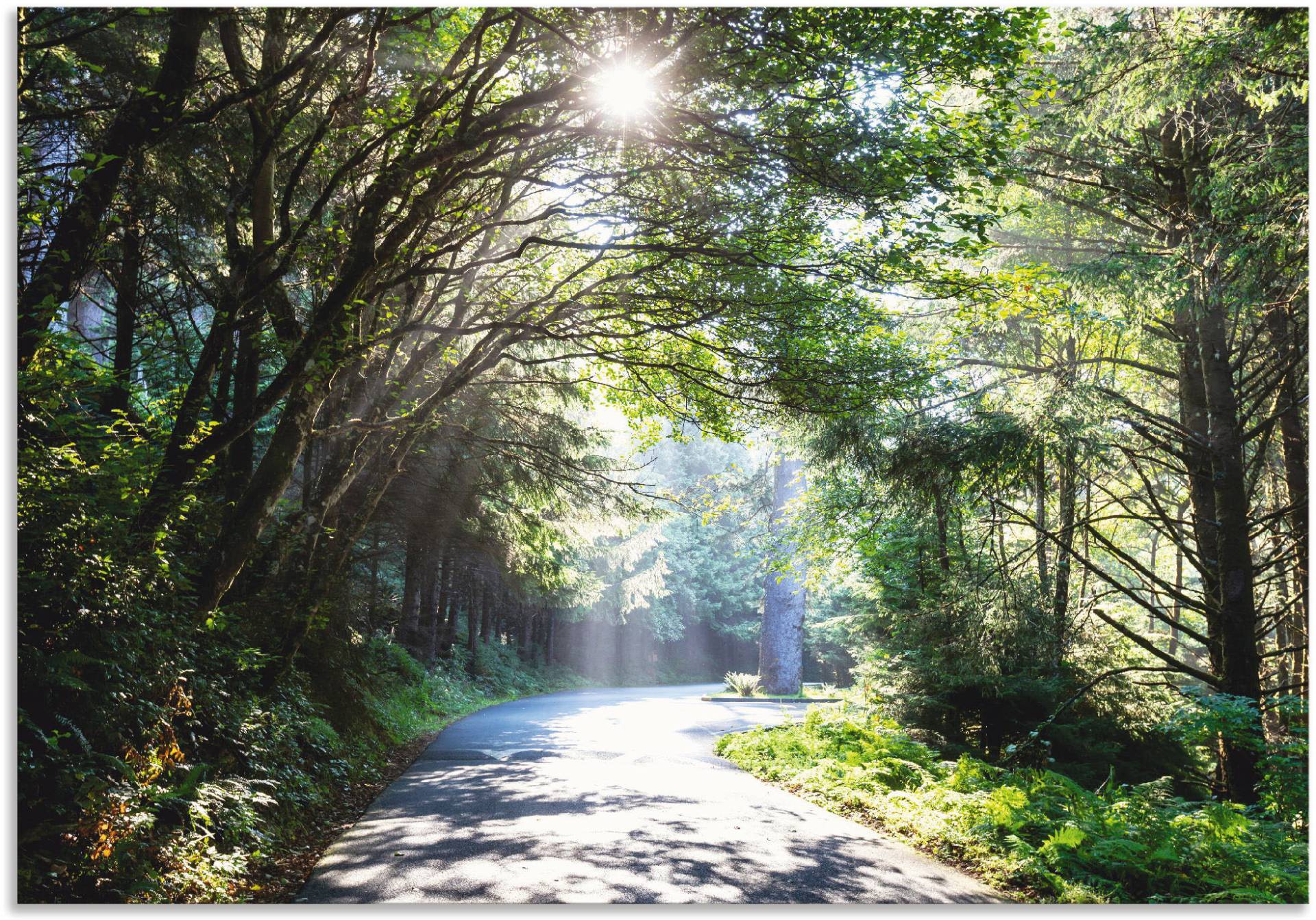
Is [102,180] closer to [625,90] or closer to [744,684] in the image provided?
[625,90]

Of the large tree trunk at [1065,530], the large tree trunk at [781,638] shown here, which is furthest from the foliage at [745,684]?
the large tree trunk at [1065,530]

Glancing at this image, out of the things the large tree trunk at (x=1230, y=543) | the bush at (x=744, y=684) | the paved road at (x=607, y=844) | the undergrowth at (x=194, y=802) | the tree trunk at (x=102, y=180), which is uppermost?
the tree trunk at (x=102, y=180)

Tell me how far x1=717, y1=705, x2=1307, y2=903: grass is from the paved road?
1.05ft

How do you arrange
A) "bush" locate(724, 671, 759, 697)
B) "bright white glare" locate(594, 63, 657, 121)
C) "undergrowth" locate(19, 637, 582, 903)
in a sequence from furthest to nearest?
"bush" locate(724, 671, 759, 697), "bright white glare" locate(594, 63, 657, 121), "undergrowth" locate(19, 637, 582, 903)

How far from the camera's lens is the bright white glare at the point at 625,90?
4.89 metres

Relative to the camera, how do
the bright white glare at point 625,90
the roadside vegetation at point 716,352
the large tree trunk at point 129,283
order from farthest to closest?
1. the large tree trunk at point 129,283
2. the bright white glare at point 625,90
3. the roadside vegetation at point 716,352

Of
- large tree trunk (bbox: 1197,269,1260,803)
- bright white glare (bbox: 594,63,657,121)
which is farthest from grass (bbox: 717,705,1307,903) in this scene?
bright white glare (bbox: 594,63,657,121)

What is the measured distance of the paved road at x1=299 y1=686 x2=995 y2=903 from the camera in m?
4.07

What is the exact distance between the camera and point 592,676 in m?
37.4

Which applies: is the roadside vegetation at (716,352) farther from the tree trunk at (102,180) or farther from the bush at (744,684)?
the bush at (744,684)

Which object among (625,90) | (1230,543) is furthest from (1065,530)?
(625,90)

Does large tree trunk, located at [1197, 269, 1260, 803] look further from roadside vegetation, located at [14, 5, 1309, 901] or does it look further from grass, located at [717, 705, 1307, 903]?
grass, located at [717, 705, 1307, 903]

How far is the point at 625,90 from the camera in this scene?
499 centimetres

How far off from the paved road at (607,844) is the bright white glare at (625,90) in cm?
480
